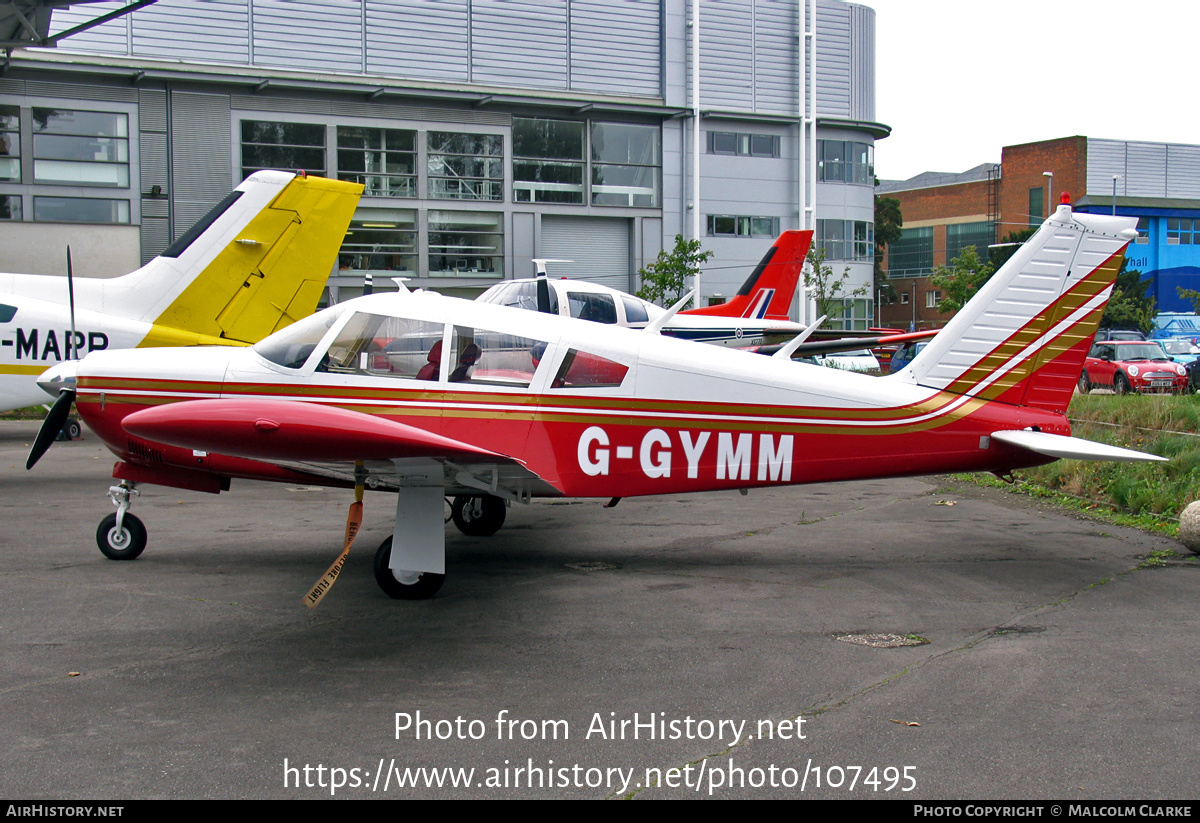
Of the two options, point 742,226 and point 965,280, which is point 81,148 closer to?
point 742,226

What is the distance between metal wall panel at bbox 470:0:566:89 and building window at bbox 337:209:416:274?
19.1 ft

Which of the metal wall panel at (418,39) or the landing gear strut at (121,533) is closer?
the landing gear strut at (121,533)

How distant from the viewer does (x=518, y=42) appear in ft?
114

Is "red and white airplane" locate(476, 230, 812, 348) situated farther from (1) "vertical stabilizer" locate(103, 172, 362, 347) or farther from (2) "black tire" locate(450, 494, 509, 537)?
(1) "vertical stabilizer" locate(103, 172, 362, 347)

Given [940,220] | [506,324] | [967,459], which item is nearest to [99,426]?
[506,324]

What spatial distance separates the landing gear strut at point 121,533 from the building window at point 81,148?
25.0 metres

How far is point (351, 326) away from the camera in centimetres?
704

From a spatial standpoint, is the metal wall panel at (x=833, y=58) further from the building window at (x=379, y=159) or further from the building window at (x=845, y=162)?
the building window at (x=379, y=159)

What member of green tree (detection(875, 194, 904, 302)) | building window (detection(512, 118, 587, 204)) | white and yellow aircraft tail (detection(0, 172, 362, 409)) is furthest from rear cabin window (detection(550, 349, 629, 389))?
green tree (detection(875, 194, 904, 302))

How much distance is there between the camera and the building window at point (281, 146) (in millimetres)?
30984

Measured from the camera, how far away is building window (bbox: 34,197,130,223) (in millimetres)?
28781

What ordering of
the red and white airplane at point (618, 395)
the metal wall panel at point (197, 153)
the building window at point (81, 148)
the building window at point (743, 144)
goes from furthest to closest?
the building window at point (743, 144)
the metal wall panel at point (197, 153)
the building window at point (81, 148)
the red and white airplane at point (618, 395)

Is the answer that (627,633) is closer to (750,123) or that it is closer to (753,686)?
(753,686)

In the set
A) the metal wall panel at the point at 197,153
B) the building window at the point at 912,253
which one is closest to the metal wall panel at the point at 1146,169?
the building window at the point at 912,253
